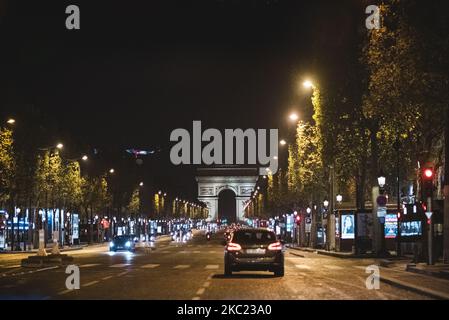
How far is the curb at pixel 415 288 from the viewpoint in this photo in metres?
23.2

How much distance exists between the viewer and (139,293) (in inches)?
936

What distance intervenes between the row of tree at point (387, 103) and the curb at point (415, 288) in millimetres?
7261

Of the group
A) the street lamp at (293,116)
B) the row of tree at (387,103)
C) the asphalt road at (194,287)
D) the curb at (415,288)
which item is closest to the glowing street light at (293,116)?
the street lamp at (293,116)

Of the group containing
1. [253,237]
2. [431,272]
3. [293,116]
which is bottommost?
[431,272]

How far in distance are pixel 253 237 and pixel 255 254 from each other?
944 mm

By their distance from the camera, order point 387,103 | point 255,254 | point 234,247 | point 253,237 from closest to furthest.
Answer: point 255,254
point 234,247
point 253,237
point 387,103

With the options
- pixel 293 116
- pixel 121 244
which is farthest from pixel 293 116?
pixel 121 244

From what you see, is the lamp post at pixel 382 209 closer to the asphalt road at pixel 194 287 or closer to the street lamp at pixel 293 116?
the asphalt road at pixel 194 287

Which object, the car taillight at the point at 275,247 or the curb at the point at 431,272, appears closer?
the car taillight at the point at 275,247

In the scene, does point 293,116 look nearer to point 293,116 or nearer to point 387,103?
point 293,116

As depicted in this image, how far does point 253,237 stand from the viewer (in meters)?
32.4
